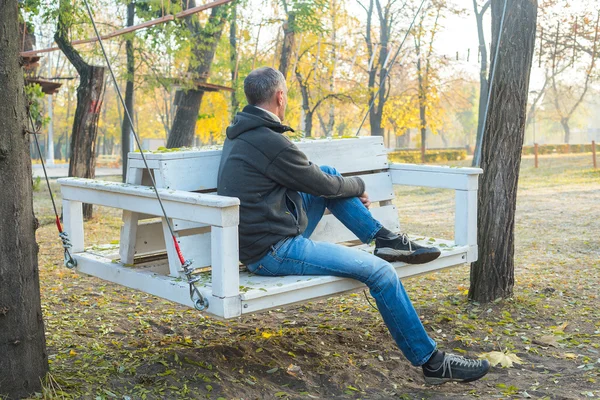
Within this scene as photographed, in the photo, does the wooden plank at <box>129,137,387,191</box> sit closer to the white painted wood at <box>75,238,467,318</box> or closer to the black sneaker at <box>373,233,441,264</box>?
the white painted wood at <box>75,238,467,318</box>

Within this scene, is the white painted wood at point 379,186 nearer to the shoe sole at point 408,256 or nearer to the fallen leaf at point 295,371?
the shoe sole at point 408,256

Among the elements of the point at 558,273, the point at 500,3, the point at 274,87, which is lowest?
the point at 558,273

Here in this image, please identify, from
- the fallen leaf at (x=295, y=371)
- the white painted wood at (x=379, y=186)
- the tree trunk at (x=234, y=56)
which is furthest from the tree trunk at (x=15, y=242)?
the tree trunk at (x=234, y=56)

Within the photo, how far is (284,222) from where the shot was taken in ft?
11.5

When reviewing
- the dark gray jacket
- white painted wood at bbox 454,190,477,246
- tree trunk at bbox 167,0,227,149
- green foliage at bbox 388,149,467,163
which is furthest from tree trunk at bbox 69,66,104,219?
green foliage at bbox 388,149,467,163

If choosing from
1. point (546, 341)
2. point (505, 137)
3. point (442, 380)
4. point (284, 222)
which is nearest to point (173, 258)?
point (284, 222)

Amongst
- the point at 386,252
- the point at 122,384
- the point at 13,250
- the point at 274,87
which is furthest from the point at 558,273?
the point at 13,250

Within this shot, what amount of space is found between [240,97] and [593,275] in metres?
12.7

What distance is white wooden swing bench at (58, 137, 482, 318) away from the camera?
306 centimetres

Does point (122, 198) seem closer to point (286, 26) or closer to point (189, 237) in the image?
point (189, 237)

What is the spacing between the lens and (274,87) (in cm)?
359

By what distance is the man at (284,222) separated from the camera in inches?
135

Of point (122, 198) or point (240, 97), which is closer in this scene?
point (122, 198)

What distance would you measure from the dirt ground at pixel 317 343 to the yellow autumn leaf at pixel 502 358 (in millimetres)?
35
